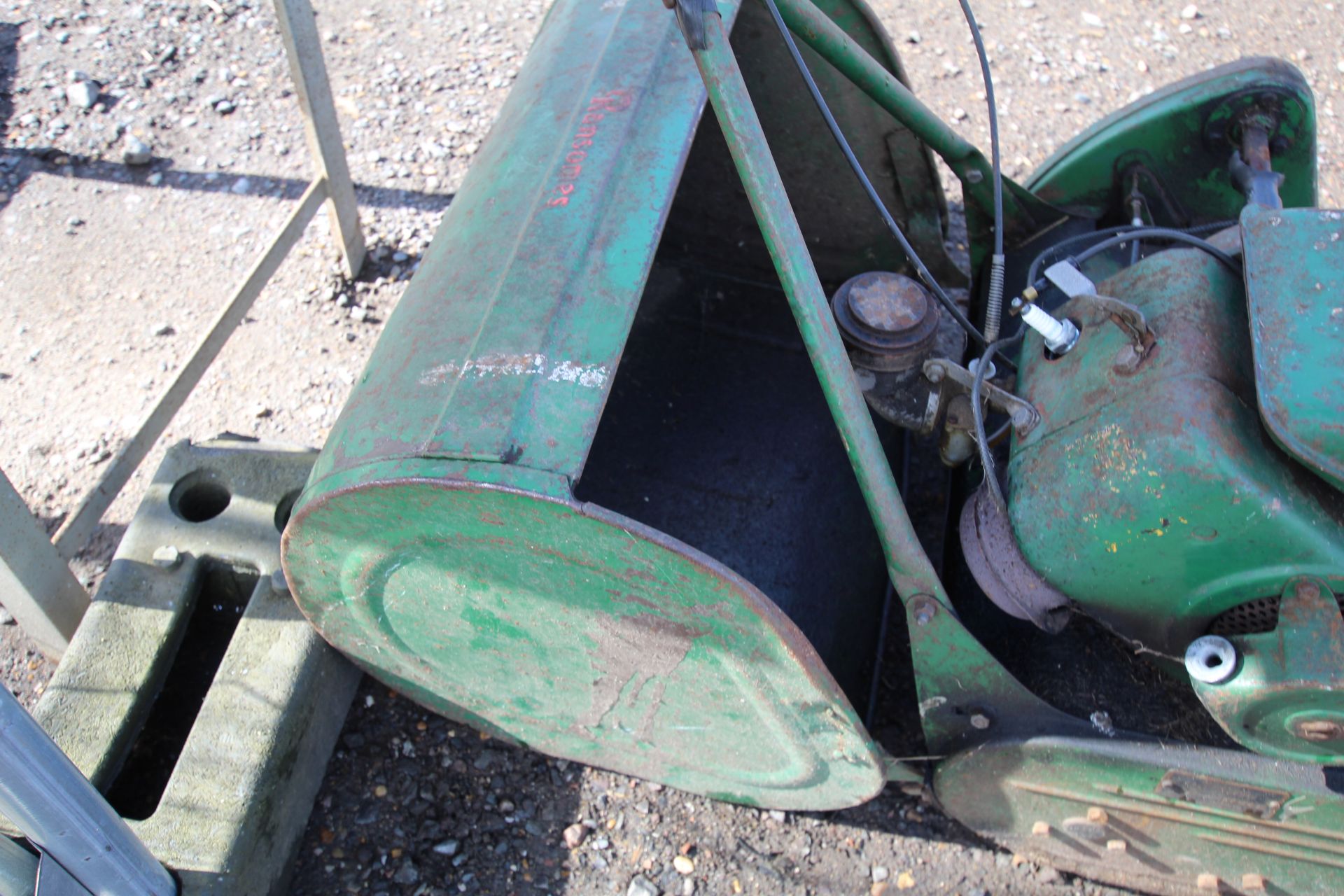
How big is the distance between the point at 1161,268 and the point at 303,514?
1.39 meters

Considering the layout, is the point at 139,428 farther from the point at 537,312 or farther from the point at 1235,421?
the point at 1235,421

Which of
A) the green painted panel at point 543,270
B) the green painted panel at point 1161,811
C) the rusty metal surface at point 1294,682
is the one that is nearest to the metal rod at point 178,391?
the green painted panel at point 543,270

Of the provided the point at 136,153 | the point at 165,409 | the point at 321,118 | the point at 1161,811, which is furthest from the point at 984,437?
the point at 136,153

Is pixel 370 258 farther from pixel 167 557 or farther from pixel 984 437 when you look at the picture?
→ pixel 984 437

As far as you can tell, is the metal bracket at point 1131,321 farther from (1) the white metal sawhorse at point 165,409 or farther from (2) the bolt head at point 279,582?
(1) the white metal sawhorse at point 165,409

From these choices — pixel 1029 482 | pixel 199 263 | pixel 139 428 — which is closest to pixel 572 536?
pixel 1029 482

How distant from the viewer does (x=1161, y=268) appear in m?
1.66

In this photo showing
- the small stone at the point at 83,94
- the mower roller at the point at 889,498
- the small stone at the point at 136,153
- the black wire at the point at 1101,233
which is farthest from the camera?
the small stone at the point at 83,94

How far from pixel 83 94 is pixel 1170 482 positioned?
3.74 metres

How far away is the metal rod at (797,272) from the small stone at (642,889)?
3.22 feet

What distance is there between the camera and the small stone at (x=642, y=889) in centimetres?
211

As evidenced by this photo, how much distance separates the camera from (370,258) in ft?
10.8

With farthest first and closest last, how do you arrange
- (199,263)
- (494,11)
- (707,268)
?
(494,11)
(199,263)
(707,268)

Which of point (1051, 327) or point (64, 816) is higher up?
point (1051, 327)
